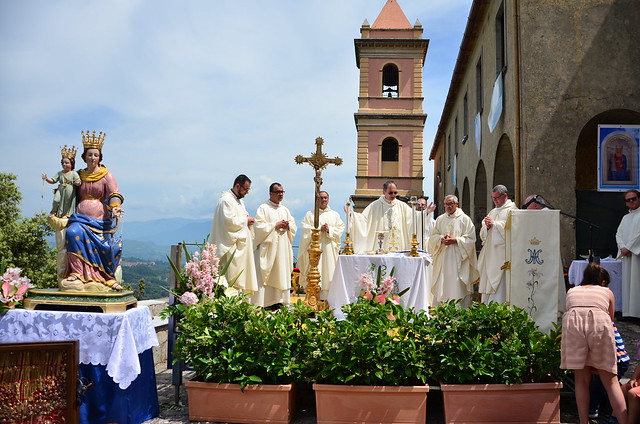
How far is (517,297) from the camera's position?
6.59m

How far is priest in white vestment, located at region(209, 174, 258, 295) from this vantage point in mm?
7988

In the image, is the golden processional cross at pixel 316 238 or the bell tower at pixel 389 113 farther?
the bell tower at pixel 389 113

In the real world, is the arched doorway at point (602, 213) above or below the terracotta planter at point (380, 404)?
above

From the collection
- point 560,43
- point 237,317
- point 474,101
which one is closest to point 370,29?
point 474,101

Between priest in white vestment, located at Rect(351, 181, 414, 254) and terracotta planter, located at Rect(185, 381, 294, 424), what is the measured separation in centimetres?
415

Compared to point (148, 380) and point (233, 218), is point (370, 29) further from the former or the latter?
point (148, 380)

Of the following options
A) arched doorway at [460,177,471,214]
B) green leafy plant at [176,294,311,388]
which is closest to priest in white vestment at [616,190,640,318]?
green leafy plant at [176,294,311,388]

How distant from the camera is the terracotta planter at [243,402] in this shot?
4.54 meters

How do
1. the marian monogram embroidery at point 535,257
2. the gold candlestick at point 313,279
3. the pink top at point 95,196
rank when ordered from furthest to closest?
the gold candlestick at point 313,279 → the marian monogram embroidery at point 535,257 → the pink top at point 95,196

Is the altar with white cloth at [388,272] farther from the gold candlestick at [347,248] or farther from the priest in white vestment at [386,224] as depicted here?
the priest in white vestment at [386,224]

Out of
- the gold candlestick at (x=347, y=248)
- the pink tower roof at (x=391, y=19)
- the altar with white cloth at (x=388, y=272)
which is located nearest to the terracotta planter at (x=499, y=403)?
the altar with white cloth at (x=388, y=272)

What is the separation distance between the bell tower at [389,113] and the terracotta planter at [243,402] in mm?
Result: 24204

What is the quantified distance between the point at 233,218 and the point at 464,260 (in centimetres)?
371

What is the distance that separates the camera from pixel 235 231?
8109 mm
